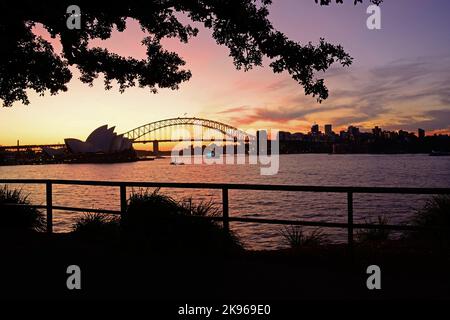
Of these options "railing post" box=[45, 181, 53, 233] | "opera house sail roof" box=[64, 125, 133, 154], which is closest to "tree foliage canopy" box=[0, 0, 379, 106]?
"railing post" box=[45, 181, 53, 233]

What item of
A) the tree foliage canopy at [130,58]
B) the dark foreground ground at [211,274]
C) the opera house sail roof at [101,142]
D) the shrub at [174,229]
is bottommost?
the dark foreground ground at [211,274]

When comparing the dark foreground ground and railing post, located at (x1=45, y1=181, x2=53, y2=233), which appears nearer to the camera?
the dark foreground ground

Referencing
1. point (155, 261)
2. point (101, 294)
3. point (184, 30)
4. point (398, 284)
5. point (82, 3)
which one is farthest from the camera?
point (184, 30)

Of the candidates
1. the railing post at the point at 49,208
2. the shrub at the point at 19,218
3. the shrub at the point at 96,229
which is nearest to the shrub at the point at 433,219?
the shrub at the point at 96,229

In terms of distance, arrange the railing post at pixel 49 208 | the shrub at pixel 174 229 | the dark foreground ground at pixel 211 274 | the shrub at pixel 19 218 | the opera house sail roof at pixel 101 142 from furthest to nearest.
Answer: 1. the opera house sail roof at pixel 101 142
2. the shrub at pixel 19 218
3. the railing post at pixel 49 208
4. the shrub at pixel 174 229
5. the dark foreground ground at pixel 211 274

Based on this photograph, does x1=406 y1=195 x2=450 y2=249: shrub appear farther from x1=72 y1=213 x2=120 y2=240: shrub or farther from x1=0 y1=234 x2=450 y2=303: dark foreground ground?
x1=72 y1=213 x2=120 y2=240: shrub

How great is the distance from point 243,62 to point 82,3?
390cm

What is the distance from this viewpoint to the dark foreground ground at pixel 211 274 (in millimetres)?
5562

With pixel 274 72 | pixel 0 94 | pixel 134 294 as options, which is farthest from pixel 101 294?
pixel 0 94

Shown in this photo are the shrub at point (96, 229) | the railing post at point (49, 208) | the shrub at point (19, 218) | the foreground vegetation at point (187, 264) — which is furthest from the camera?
the shrub at point (19, 218)

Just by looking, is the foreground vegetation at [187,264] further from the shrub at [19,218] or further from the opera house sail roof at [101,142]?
the opera house sail roof at [101,142]

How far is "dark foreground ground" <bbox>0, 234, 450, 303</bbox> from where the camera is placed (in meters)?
5.56
